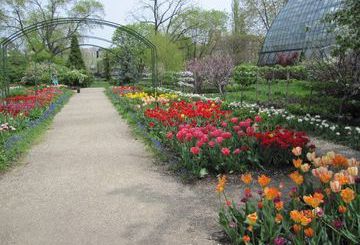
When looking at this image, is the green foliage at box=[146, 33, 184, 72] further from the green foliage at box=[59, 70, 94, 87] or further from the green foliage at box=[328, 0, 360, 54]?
the green foliage at box=[328, 0, 360, 54]

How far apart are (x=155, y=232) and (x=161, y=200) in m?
0.88

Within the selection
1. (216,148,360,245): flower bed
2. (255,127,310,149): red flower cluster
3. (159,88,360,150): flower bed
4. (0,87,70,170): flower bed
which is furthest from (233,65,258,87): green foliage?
(216,148,360,245): flower bed

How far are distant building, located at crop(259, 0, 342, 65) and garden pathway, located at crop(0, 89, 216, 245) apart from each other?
2522 cm

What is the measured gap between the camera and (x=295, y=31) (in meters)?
32.9

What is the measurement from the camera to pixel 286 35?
33.9 m

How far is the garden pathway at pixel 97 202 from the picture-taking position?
Result: 139 inches

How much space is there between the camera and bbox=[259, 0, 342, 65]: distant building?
3017 centimetres

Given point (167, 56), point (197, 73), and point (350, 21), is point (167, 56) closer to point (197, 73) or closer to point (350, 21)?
point (197, 73)

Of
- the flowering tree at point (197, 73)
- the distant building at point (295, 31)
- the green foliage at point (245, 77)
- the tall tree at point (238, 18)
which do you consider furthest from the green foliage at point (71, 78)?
the tall tree at point (238, 18)

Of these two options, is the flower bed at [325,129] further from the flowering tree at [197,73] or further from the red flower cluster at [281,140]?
the flowering tree at [197,73]

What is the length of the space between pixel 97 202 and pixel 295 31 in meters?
31.5

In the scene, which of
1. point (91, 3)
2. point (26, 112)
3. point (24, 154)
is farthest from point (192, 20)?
point (24, 154)

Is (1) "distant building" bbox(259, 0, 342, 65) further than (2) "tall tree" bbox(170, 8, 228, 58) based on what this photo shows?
No

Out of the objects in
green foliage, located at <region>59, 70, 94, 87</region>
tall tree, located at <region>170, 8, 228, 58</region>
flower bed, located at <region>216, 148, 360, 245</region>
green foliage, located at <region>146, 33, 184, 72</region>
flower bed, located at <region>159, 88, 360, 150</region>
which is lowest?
green foliage, located at <region>59, 70, 94, 87</region>
